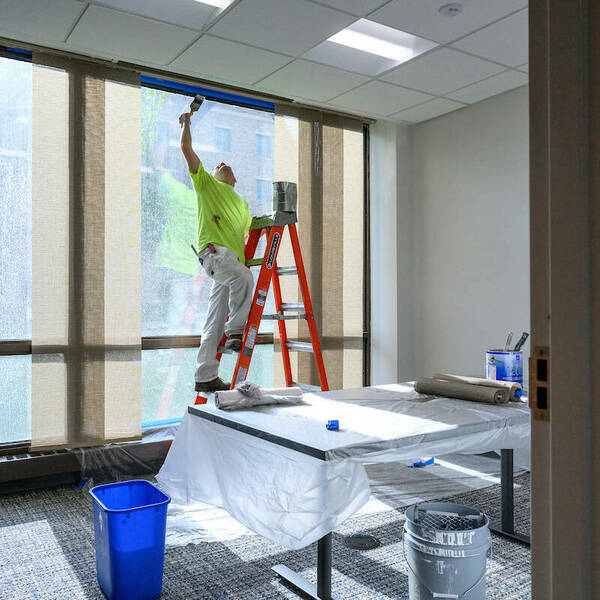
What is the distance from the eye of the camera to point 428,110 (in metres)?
4.20

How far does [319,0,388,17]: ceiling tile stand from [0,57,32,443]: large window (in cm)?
174

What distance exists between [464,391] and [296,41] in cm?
198

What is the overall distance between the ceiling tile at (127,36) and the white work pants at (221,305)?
3.61 ft

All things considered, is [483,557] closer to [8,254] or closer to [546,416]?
[546,416]

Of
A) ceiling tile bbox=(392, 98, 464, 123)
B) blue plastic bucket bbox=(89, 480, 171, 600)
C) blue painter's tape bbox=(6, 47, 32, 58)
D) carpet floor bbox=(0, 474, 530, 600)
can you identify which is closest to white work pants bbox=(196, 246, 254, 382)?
carpet floor bbox=(0, 474, 530, 600)

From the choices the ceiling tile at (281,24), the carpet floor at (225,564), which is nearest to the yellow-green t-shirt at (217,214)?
the ceiling tile at (281,24)

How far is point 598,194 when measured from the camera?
60 centimetres

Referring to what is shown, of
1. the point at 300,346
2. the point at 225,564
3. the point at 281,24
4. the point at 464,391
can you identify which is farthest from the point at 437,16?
the point at 225,564

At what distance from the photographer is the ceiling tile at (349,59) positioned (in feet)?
10.6

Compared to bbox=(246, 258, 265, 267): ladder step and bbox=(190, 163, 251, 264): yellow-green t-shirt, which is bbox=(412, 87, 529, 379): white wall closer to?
bbox=(246, 258, 265, 267): ladder step

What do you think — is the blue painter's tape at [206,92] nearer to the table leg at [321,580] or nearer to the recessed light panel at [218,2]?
the recessed light panel at [218,2]

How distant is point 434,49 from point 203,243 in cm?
166

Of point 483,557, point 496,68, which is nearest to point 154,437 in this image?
point 483,557

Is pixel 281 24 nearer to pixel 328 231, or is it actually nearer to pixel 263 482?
pixel 328 231
